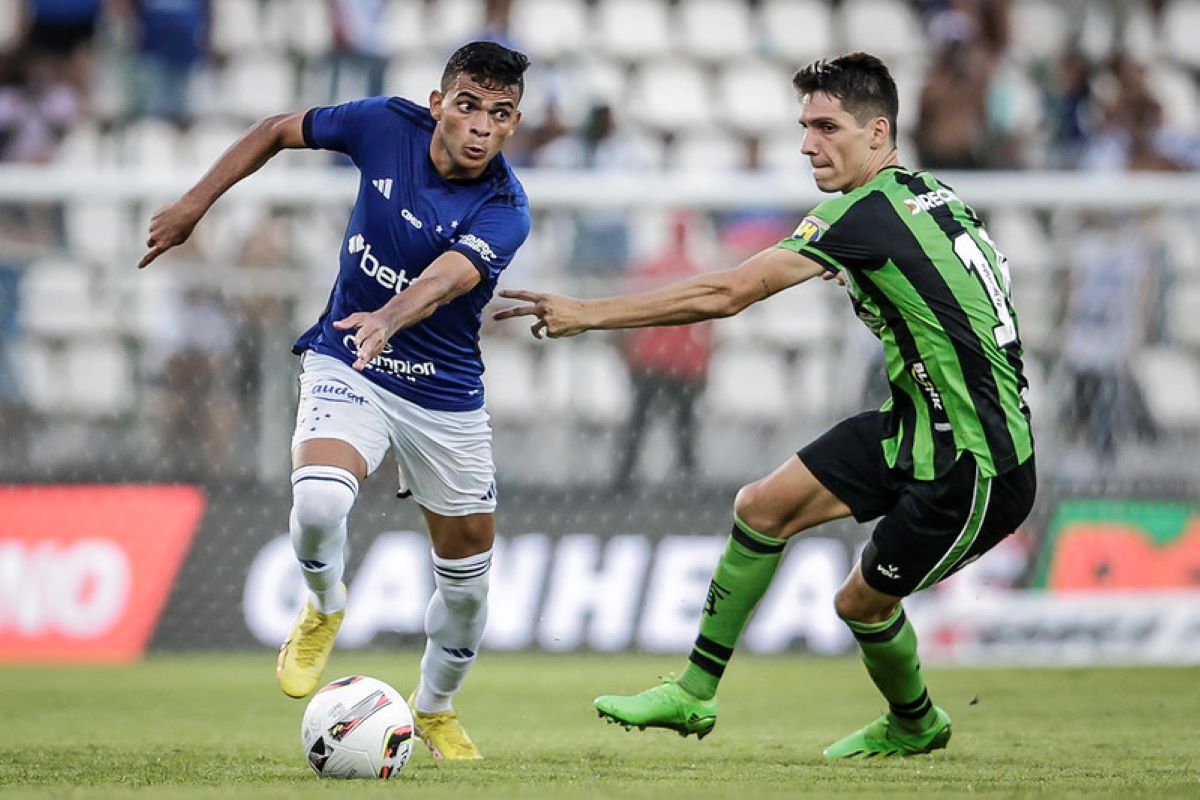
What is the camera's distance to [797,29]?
56.2ft

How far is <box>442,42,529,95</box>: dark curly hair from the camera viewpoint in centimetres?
690

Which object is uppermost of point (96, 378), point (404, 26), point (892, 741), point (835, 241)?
point (404, 26)

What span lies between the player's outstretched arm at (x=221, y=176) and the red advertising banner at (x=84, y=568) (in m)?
5.23

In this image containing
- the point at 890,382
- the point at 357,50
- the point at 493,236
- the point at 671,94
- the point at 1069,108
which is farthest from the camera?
Answer: the point at 671,94

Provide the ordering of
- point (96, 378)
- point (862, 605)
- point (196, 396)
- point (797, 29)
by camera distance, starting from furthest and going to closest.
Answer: point (797, 29), point (196, 396), point (96, 378), point (862, 605)

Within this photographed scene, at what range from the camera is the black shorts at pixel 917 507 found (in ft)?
21.6

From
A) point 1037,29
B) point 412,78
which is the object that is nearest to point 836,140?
point 412,78

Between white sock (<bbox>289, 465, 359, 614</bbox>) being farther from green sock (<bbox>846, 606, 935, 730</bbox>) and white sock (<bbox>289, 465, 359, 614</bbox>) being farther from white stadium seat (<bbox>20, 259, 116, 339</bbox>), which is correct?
Result: white stadium seat (<bbox>20, 259, 116, 339</bbox>)

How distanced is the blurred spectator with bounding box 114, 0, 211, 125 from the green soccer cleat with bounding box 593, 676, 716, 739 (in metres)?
9.96

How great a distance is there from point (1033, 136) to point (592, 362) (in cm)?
529

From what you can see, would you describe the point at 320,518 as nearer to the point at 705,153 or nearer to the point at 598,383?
the point at 598,383

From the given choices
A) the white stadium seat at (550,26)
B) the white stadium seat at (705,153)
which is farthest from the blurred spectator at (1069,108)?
the white stadium seat at (550,26)

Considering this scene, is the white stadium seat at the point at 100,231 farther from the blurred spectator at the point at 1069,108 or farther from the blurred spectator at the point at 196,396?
the blurred spectator at the point at 1069,108

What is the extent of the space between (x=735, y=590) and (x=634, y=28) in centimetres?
1063
